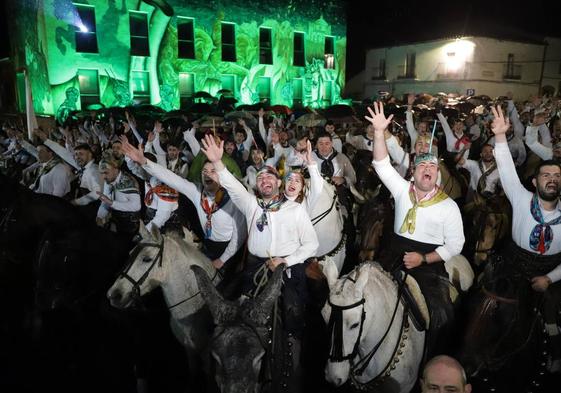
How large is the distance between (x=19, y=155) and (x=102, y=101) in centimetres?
1590

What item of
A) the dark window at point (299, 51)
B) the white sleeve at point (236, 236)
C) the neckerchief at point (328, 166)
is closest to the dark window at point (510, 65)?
the dark window at point (299, 51)

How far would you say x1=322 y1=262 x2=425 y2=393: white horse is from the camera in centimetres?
329

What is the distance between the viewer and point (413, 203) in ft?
14.2

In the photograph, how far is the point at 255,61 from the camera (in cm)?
3384

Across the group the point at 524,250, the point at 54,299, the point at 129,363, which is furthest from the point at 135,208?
the point at 524,250

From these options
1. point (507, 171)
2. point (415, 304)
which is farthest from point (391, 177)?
point (415, 304)

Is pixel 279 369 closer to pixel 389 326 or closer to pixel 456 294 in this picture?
pixel 389 326

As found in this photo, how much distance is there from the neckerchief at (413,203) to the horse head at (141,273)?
2.57m

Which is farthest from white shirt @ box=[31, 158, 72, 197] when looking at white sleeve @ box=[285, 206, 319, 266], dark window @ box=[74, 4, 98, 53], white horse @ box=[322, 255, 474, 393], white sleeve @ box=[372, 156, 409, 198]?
dark window @ box=[74, 4, 98, 53]

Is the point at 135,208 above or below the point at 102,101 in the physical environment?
below

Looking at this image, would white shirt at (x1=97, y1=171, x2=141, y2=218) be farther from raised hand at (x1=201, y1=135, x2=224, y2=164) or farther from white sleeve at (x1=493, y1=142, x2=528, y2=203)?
white sleeve at (x1=493, y1=142, x2=528, y2=203)

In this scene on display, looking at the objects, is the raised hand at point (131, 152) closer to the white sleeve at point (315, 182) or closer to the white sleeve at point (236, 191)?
the white sleeve at point (236, 191)

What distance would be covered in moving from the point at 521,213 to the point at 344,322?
2.50 meters

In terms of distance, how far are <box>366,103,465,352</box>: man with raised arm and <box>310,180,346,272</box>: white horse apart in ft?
5.83
